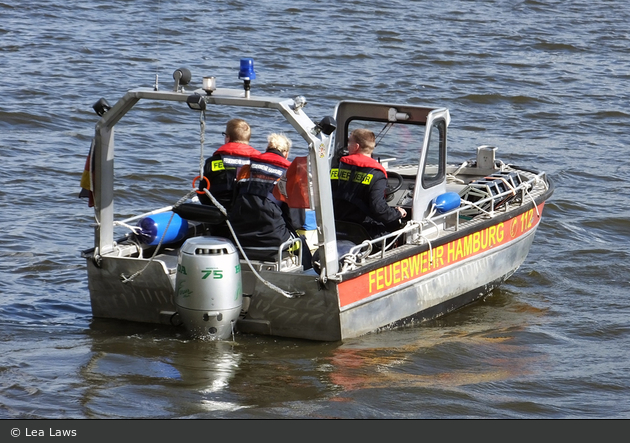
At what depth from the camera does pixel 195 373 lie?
6793mm

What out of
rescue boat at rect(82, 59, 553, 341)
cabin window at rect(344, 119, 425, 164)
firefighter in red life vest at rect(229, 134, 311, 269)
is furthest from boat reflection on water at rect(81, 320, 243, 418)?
cabin window at rect(344, 119, 425, 164)

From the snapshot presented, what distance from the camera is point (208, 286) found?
6742 millimetres

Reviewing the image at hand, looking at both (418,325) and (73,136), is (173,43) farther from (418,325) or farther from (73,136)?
(418,325)

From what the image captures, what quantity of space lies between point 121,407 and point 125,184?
21.7 ft

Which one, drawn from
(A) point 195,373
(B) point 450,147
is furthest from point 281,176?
(B) point 450,147

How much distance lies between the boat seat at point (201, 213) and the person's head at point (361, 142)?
1.38 metres

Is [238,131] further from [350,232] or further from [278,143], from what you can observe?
[350,232]

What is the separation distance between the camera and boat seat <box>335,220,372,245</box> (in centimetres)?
802

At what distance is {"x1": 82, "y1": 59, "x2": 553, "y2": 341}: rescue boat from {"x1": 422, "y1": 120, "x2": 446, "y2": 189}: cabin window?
13 millimetres

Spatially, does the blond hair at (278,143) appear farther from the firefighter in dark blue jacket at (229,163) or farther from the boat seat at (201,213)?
the boat seat at (201,213)

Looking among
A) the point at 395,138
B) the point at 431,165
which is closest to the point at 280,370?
the point at 431,165

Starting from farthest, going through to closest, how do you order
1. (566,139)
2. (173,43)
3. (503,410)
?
1. (173,43)
2. (566,139)
3. (503,410)

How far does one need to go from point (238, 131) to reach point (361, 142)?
3.31ft

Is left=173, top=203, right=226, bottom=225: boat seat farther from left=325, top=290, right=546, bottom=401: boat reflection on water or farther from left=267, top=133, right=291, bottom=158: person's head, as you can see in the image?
left=325, top=290, right=546, bottom=401: boat reflection on water
